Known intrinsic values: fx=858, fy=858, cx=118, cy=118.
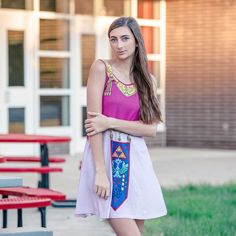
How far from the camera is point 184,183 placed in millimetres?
10969

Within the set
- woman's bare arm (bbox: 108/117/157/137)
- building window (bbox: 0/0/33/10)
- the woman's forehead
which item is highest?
building window (bbox: 0/0/33/10)

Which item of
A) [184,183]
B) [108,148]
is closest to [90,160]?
[108,148]

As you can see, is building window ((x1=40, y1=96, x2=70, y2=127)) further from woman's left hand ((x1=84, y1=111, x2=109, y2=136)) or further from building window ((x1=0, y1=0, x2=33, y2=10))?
woman's left hand ((x1=84, y1=111, x2=109, y2=136))

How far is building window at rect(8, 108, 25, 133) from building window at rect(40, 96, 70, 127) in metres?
0.42

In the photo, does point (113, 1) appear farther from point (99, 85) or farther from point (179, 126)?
point (99, 85)

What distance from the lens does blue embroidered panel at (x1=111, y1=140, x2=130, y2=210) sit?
4.30 metres

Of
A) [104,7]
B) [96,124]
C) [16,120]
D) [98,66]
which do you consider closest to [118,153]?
[96,124]

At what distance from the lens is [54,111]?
15039 mm

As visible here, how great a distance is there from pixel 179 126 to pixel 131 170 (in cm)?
1254

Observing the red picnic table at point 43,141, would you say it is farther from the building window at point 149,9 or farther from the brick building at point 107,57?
the building window at point 149,9

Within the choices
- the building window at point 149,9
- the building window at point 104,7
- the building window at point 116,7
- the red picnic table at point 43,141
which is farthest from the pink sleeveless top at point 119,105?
the building window at point 149,9

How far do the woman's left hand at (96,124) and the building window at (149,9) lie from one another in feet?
40.7

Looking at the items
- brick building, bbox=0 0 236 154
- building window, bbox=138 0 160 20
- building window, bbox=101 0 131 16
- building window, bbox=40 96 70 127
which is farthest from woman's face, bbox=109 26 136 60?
building window, bbox=138 0 160 20

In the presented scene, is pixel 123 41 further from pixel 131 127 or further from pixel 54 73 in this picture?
pixel 54 73
